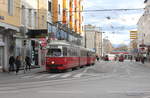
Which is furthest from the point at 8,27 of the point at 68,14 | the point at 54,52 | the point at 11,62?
the point at 68,14

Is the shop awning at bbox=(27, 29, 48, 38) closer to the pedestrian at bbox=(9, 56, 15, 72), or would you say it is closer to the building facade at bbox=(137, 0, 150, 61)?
the pedestrian at bbox=(9, 56, 15, 72)

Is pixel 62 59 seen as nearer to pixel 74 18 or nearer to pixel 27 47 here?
pixel 27 47

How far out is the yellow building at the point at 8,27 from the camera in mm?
28766

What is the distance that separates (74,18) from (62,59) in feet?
134

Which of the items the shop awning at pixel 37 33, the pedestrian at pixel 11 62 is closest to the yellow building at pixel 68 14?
the shop awning at pixel 37 33

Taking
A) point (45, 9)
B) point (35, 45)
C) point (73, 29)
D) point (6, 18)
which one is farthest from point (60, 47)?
point (73, 29)

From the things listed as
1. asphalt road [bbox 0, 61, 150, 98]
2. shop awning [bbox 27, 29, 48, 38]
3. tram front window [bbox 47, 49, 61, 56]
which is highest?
shop awning [bbox 27, 29, 48, 38]

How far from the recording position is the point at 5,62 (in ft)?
101

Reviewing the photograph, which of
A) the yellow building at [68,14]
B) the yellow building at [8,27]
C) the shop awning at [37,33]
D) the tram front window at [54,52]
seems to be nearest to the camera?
the yellow building at [8,27]

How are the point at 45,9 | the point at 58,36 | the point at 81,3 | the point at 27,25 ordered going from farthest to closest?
the point at 81,3
the point at 58,36
the point at 45,9
the point at 27,25

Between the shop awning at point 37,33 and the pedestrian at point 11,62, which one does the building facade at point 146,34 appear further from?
the pedestrian at point 11,62

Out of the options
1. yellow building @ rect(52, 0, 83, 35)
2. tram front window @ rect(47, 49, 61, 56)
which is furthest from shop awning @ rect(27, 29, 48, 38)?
yellow building @ rect(52, 0, 83, 35)

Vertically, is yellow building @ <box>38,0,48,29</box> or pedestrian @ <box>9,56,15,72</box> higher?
yellow building @ <box>38,0,48,29</box>

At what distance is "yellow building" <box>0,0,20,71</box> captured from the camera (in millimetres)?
28766
